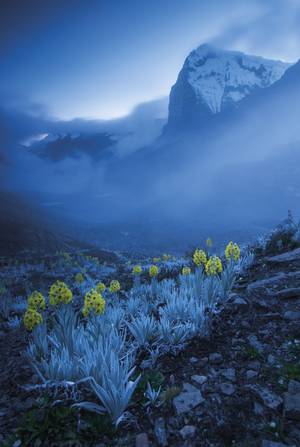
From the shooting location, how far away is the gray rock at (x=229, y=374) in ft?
9.63

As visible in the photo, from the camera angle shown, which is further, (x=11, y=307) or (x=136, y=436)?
(x=11, y=307)

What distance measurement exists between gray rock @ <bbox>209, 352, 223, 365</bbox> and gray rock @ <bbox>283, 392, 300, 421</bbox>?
843 millimetres

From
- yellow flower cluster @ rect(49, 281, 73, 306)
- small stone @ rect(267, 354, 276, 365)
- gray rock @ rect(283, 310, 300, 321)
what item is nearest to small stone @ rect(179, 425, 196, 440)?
small stone @ rect(267, 354, 276, 365)

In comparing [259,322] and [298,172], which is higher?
[298,172]

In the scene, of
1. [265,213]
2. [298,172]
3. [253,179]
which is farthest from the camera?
[253,179]

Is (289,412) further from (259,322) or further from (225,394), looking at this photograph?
(259,322)

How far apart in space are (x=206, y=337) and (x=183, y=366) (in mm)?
609

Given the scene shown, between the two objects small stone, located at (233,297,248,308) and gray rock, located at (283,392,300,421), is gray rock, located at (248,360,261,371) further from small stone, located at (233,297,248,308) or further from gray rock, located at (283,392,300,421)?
small stone, located at (233,297,248,308)

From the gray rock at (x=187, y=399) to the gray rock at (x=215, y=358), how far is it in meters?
0.51

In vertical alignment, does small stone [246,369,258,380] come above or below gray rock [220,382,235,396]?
above

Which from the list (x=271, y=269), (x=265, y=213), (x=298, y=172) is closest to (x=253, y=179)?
(x=298, y=172)

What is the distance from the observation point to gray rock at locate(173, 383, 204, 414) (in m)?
2.60

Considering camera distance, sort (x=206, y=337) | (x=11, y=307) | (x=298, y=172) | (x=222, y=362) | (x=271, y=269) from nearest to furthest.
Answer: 1. (x=222, y=362)
2. (x=206, y=337)
3. (x=271, y=269)
4. (x=11, y=307)
5. (x=298, y=172)

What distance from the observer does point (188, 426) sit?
2.41 m
